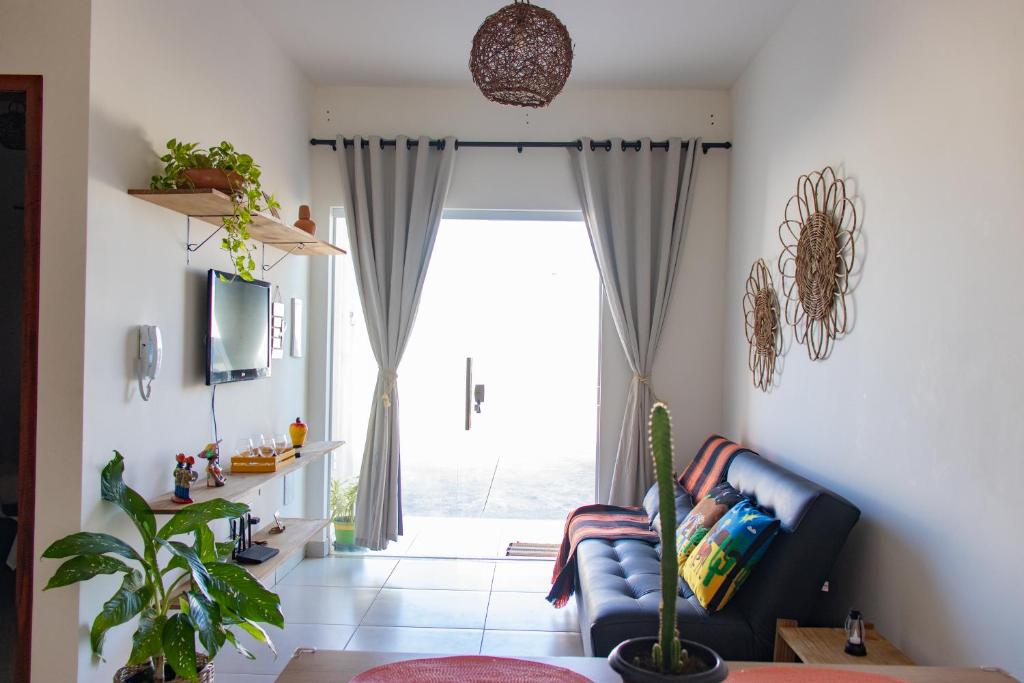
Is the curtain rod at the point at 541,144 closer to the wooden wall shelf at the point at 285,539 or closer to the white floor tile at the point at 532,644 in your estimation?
the wooden wall shelf at the point at 285,539

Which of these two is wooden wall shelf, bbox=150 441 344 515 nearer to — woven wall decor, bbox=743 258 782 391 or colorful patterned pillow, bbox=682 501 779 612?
colorful patterned pillow, bbox=682 501 779 612

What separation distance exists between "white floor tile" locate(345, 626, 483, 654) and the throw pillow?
941mm

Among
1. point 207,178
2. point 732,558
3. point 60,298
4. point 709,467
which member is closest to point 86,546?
point 60,298

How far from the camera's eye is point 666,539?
31.7 inches

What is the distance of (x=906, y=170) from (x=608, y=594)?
5.71ft

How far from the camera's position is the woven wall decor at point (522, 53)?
249 centimetres

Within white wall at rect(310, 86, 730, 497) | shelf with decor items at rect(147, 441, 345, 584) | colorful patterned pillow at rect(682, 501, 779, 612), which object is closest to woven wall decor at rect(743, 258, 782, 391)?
white wall at rect(310, 86, 730, 497)

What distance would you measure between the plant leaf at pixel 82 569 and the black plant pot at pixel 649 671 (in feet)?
5.98

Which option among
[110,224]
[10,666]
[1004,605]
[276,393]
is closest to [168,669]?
[10,666]

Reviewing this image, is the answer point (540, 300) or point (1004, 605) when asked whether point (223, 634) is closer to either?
point (1004, 605)

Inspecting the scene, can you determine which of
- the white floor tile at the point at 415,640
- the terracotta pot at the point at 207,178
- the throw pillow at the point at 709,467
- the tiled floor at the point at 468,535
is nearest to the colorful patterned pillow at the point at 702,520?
the throw pillow at the point at 709,467

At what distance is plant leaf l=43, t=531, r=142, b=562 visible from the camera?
2.14 meters

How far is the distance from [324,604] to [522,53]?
2.79 metres

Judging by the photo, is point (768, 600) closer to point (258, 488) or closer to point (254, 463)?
point (254, 463)
